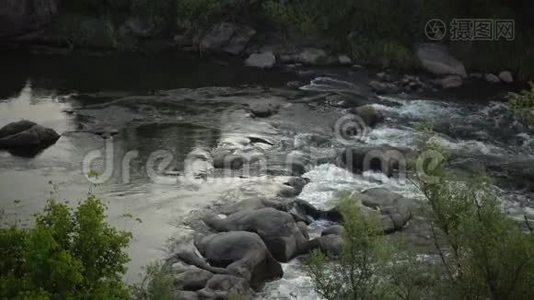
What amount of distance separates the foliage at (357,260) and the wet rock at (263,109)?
1977 centimetres

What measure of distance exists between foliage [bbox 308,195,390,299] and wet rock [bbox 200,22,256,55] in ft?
109

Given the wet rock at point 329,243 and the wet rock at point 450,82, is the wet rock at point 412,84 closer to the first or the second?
the wet rock at point 450,82

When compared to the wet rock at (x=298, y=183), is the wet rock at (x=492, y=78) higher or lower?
higher

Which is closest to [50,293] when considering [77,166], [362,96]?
[77,166]

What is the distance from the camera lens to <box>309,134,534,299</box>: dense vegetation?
1295cm

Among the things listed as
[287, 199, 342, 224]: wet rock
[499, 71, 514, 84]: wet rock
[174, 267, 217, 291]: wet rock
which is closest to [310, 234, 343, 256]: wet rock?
[287, 199, 342, 224]: wet rock

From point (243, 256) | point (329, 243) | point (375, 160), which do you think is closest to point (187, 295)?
point (243, 256)

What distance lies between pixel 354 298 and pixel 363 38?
33.1 metres

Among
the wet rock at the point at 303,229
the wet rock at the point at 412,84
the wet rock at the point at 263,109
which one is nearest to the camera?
the wet rock at the point at 303,229

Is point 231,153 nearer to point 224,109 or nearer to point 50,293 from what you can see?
point 224,109

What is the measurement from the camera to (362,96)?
37.2 metres

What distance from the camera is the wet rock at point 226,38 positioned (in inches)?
1821

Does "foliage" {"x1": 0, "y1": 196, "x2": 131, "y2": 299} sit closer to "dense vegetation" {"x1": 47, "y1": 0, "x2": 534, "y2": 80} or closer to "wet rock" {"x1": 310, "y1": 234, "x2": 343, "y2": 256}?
"wet rock" {"x1": 310, "y1": 234, "x2": 343, "y2": 256}

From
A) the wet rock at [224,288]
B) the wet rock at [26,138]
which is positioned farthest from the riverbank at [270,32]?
the wet rock at [224,288]
